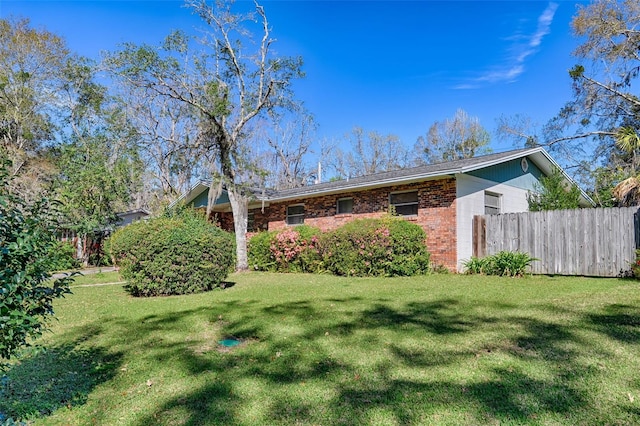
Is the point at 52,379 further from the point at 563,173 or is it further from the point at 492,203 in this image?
the point at 563,173

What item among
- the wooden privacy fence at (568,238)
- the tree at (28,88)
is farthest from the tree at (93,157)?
the wooden privacy fence at (568,238)

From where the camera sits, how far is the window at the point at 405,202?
11.9 m

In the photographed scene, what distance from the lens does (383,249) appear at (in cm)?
1059

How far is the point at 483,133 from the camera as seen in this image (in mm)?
29797

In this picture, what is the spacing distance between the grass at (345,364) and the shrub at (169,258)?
1536mm

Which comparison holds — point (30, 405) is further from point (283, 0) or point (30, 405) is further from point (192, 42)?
point (283, 0)

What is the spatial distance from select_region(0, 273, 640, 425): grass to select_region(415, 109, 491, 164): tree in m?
25.0

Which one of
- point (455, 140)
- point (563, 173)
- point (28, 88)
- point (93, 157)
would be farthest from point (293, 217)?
point (455, 140)

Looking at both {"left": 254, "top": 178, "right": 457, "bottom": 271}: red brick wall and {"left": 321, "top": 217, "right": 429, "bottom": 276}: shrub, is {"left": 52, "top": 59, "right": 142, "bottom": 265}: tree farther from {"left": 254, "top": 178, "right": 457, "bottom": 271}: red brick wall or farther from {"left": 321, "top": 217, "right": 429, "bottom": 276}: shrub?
{"left": 321, "top": 217, "right": 429, "bottom": 276}: shrub

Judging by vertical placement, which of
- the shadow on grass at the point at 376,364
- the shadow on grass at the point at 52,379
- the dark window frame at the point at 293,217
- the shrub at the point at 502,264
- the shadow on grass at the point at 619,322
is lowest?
the shadow on grass at the point at 52,379

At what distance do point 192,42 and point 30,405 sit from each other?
12574 millimetres

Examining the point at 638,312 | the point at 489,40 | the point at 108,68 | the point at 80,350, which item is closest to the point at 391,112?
the point at 489,40

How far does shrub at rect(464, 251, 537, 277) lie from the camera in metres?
10.0

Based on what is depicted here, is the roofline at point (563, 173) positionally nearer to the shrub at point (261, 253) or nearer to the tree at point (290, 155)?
the shrub at point (261, 253)
